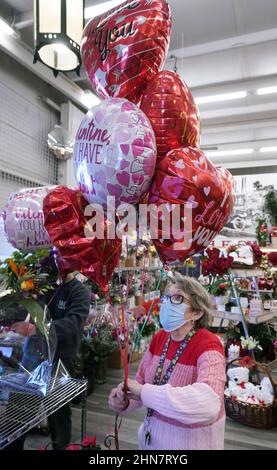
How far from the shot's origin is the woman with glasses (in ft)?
3.49

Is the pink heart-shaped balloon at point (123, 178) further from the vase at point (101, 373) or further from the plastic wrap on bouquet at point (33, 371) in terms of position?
the vase at point (101, 373)

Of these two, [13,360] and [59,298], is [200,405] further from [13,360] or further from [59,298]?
[59,298]

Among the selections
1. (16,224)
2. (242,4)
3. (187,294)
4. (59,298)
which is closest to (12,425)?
(187,294)

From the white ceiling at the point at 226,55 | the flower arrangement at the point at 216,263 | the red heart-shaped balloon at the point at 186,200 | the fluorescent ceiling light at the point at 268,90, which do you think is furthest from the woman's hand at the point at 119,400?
the fluorescent ceiling light at the point at 268,90

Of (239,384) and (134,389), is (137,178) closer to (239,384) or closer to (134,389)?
(134,389)

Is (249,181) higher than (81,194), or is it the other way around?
(249,181)

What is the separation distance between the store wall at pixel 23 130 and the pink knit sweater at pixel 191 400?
277 centimetres

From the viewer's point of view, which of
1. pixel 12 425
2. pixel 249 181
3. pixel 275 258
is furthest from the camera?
pixel 249 181

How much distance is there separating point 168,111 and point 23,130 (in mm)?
3456

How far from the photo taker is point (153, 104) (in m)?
1.20

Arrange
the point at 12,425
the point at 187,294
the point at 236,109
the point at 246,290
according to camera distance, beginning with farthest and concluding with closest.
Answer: the point at 236,109 → the point at 246,290 → the point at 187,294 → the point at 12,425

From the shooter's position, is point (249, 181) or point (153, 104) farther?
point (249, 181)

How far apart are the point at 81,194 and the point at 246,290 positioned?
3248mm

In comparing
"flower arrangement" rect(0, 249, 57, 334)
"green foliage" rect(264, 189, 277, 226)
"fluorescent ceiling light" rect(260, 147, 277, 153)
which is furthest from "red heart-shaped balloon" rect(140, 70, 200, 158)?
"fluorescent ceiling light" rect(260, 147, 277, 153)
